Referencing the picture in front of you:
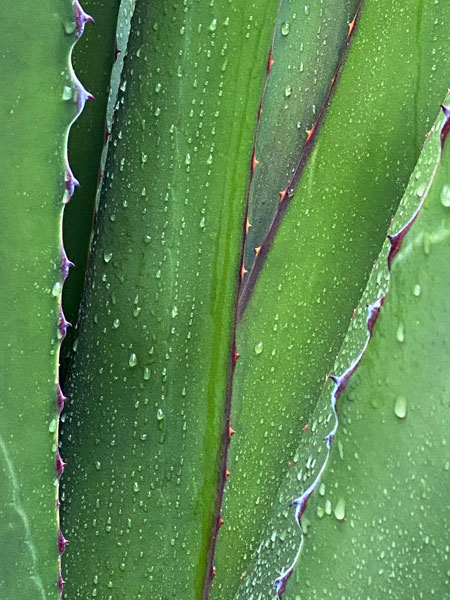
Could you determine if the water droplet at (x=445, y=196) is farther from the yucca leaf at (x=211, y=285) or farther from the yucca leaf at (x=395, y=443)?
the yucca leaf at (x=211, y=285)

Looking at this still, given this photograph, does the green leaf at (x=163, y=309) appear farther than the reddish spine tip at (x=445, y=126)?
Yes

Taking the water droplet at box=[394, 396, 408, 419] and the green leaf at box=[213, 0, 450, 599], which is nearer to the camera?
the water droplet at box=[394, 396, 408, 419]

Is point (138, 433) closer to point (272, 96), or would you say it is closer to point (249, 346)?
point (249, 346)

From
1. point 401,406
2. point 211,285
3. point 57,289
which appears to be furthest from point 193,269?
point 401,406

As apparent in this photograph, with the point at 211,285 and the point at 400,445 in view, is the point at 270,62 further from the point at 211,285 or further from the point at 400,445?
the point at 400,445

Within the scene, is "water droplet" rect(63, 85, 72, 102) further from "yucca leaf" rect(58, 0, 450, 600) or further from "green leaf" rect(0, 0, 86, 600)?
"yucca leaf" rect(58, 0, 450, 600)

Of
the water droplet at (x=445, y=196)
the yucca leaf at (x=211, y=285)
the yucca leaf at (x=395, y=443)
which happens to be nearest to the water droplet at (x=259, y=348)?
the yucca leaf at (x=211, y=285)

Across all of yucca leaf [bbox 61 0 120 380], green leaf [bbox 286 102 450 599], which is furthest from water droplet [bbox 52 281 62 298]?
green leaf [bbox 286 102 450 599]
